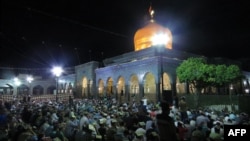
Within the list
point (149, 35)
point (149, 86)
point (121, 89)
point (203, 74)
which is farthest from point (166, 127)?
point (149, 35)

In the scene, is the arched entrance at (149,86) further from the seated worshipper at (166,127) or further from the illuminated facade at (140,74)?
the seated worshipper at (166,127)

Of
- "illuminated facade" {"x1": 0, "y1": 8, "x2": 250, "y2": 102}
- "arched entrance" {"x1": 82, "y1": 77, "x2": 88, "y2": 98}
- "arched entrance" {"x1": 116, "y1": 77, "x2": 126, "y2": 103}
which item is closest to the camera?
"illuminated facade" {"x1": 0, "y1": 8, "x2": 250, "y2": 102}

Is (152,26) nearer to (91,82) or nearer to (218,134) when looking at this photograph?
(91,82)

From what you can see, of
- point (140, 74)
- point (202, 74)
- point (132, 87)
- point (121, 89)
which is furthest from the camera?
point (121, 89)

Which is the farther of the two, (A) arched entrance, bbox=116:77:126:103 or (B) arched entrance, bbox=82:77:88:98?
(B) arched entrance, bbox=82:77:88:98

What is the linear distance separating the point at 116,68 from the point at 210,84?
13.9 m

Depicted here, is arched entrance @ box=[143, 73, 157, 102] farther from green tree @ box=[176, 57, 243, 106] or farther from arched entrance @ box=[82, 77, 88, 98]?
arched entrance @ box=[82, 77, 88, 98]

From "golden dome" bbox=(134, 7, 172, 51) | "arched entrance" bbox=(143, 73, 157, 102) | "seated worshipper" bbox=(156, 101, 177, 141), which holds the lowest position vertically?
"seated worshipper" bbox=(156, 101, 177, 141)

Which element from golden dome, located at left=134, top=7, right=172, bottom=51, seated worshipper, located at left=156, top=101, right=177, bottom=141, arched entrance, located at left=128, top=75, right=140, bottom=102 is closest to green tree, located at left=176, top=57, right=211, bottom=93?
arched entrance, located at left=128, top=75, right=140, bottom=102

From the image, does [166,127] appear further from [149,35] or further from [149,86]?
[149,35]

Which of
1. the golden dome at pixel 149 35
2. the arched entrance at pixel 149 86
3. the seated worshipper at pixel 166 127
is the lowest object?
the seated worshipper at pixel 166 127

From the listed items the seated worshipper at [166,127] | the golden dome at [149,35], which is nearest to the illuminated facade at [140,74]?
the golden dome at [149,35]

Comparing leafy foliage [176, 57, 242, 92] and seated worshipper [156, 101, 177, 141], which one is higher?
leafy foliage [176, 57, 242, 92]

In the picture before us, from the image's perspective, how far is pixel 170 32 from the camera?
38531 millimetres
